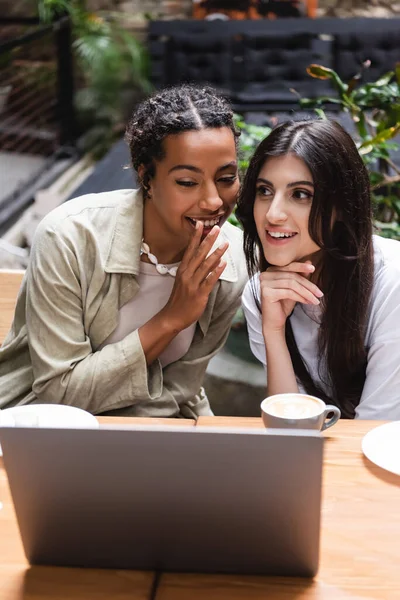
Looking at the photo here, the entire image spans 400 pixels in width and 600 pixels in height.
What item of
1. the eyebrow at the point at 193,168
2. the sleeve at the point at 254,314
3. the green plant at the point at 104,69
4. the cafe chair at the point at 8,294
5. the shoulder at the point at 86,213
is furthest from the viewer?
the green plant at the point at 104,69

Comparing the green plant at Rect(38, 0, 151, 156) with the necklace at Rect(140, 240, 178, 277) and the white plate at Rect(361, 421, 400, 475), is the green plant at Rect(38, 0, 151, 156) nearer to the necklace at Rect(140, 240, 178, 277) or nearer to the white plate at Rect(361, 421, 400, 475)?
the necklace at Rect(140, 240, 178, 277)

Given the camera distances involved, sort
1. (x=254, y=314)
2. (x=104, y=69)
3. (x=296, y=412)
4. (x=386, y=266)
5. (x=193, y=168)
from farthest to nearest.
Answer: (x=104, y=69), (x=254, y=314), (x=386, y=266), (x=193, y=168), (x=296, y=412)

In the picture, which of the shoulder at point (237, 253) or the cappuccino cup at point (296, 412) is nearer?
the cappuccino cup at point (296, 412)

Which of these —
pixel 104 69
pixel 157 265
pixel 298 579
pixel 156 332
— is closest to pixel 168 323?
pixel 156 332

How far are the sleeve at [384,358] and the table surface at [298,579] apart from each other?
436mm

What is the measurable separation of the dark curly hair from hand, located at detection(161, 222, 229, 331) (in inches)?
7.5

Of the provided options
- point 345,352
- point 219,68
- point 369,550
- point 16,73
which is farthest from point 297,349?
point 16,73

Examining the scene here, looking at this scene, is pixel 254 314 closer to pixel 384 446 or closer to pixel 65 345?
pixel 65 345

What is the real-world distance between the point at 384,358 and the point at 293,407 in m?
0.41

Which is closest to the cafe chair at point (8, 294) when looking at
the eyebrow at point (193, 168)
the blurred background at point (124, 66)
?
the eyebrow at point (193, 168)

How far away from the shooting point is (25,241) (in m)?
5.16

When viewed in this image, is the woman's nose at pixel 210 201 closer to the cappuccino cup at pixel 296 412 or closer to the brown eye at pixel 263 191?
the brown eye at pixel 263 191

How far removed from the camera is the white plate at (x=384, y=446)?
1.24 m

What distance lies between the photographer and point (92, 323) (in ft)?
5.55
